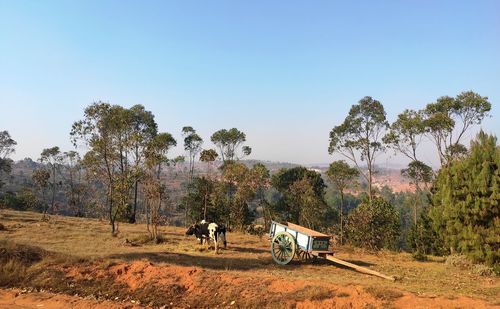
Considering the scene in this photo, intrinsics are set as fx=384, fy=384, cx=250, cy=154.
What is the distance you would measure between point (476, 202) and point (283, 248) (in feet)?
24.7

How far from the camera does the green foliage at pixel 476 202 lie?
14242mm

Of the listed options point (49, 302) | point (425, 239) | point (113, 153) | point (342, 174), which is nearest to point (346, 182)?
point (342, 174)

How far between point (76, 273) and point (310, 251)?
8.09 meters

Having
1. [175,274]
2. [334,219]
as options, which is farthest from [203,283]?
[334,219]

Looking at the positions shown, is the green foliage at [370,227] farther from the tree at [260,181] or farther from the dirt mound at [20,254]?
the dirt mound at [20,254]

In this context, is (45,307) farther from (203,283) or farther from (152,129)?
(152,129)

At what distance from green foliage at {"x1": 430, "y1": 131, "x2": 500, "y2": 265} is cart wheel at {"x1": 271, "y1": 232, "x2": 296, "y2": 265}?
6691mm

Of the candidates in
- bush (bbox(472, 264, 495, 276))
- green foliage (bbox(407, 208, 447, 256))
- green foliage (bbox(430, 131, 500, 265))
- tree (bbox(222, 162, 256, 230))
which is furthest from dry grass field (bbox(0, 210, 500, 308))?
tree (bbox(222, 162, 256, 230))

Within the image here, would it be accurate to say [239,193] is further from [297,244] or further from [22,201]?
[22,201]

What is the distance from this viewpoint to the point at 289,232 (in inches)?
608

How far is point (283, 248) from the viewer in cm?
1523

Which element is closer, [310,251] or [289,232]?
[310,251]

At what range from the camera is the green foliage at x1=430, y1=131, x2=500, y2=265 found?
1424 cm

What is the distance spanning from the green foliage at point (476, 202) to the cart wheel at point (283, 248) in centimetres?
669
